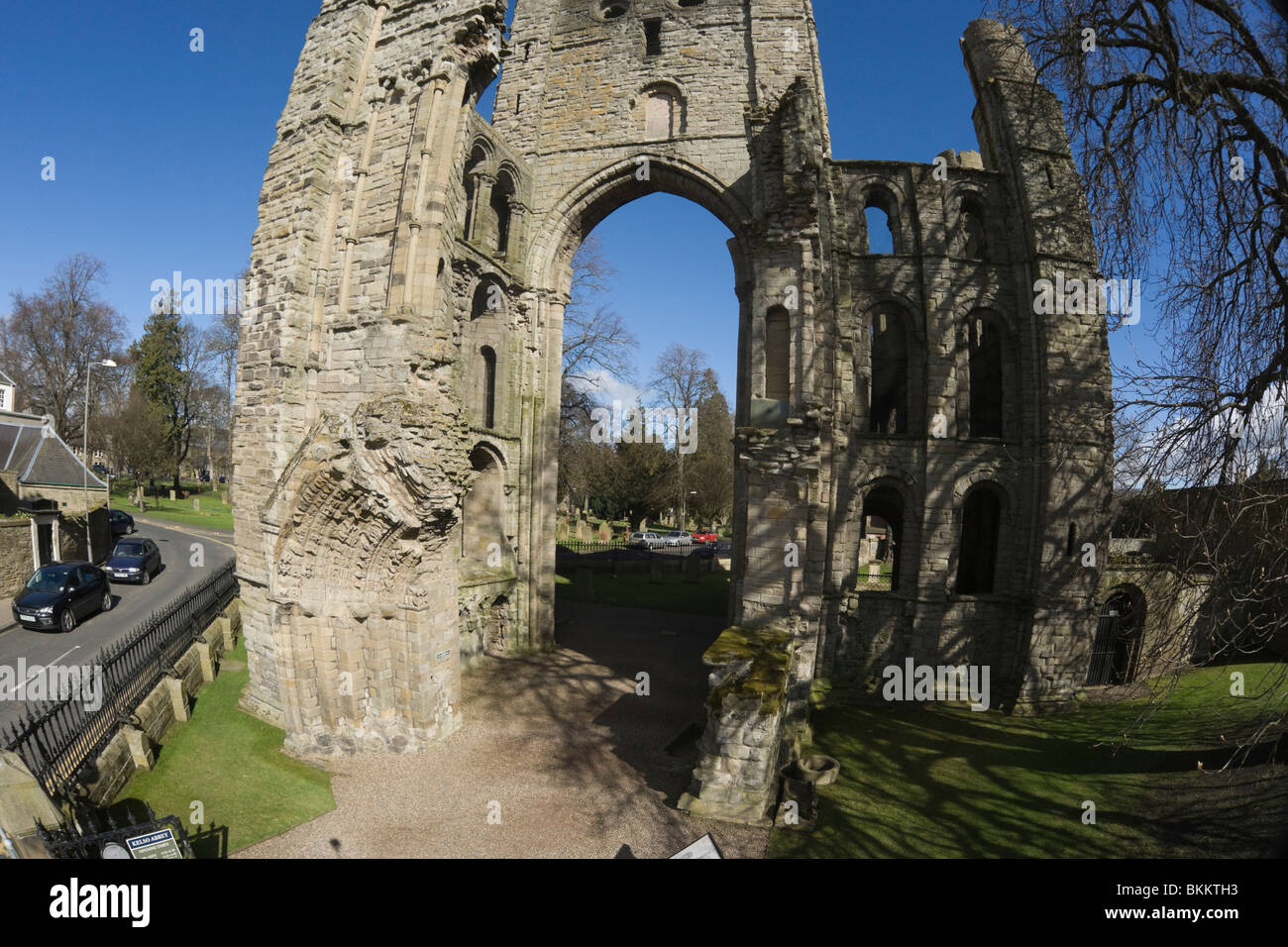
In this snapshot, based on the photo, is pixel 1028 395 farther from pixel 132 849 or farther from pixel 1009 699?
pixel 132 849

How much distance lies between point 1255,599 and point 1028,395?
9160 mm

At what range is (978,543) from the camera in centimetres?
1465

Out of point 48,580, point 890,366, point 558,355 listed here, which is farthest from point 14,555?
point 890,366

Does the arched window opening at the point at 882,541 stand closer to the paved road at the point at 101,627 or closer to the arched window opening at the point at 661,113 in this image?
the arched window opening at the point at 661,113

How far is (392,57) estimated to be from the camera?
32.3ft

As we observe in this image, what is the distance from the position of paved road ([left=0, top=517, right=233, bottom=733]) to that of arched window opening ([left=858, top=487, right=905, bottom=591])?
15.1 meters

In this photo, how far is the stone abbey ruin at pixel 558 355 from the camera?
8.59 meters

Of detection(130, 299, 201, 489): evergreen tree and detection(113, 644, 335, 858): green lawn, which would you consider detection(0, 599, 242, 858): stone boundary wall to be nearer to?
detection(113, 644, 335, 858): green lawn

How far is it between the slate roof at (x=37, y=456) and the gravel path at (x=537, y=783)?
18525 millimetres

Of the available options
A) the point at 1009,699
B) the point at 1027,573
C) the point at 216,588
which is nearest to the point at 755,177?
the point at 1027,573

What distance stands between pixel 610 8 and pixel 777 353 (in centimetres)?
1128

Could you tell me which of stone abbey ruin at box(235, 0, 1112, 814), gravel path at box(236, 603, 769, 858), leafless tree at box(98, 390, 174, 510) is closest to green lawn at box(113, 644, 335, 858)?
gravel path at box(236, 603, 769, 858)

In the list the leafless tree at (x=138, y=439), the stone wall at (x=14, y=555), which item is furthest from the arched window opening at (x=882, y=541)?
the leafless tree at (x=138, y=439)

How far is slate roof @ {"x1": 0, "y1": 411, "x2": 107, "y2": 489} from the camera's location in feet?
64.4
